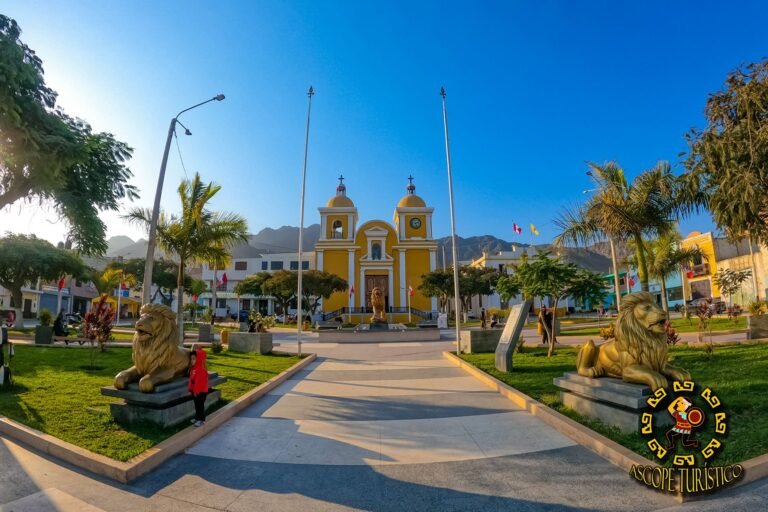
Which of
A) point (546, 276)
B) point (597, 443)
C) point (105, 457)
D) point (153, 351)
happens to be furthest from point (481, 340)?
point (105, 457)

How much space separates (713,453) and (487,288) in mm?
40649

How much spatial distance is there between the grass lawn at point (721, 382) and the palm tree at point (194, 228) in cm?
863

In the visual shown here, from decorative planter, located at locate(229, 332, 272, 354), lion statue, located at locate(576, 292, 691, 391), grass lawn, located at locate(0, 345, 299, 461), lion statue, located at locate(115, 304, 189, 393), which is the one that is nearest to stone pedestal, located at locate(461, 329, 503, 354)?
grass lawn, located at locate(0, 345, 299, 461)

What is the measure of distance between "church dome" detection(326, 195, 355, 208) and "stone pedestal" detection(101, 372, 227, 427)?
47001 millimetres

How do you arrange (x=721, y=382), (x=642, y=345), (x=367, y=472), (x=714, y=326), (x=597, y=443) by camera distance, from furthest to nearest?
(x=714, y=326)
(x=721, y=382)
(x=642, y=345)
(x=597, y=443)
(x=367, y=472)

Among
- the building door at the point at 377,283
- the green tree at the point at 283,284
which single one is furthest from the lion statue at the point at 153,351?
the building door at the point at 377,283

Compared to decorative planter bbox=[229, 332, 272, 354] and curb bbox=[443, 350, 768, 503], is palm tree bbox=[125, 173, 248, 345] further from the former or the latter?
curb bbox=[443, 350, 768, 503]

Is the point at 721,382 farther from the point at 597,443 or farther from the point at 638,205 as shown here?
the point at 638,205

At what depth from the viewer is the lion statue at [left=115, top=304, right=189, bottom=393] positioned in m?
5.65

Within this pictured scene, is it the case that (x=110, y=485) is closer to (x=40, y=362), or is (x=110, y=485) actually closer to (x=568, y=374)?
(x=568, y=374)

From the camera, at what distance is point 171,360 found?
5891 mm

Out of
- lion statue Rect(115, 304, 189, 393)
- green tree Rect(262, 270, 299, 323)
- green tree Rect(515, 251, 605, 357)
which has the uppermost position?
green tree Rect(262, 270, 299, 323)

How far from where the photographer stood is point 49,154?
853 centimetres

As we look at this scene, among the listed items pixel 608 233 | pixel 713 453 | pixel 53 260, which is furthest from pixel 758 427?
pixel 53 260
